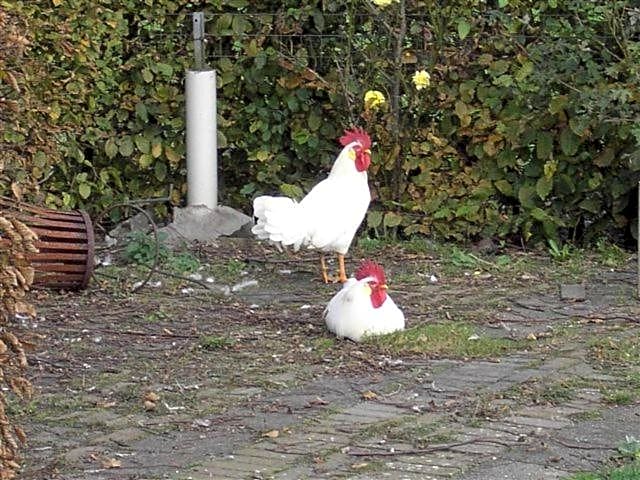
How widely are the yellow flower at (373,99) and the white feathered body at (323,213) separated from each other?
3.13 feet

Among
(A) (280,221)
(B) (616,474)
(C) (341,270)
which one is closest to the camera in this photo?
(B) (616,474)

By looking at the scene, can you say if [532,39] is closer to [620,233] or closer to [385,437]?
[620,233]

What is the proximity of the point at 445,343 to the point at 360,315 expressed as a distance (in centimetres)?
43

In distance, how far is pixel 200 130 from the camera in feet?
30.5

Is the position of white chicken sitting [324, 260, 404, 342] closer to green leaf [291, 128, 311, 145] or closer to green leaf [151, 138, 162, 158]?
green leaf [291, 128, 311, 145]

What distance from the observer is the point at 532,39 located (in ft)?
29.4

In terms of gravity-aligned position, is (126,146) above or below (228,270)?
above

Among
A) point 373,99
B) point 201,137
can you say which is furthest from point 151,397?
point 201,137

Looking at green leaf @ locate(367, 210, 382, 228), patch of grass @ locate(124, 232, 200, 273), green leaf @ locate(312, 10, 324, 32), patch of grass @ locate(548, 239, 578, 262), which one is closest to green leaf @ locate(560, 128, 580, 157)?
patch of grass @ locate(548, 239, 578, 262)

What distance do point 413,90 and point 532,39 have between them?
872mm

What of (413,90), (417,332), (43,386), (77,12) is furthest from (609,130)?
(43,386)

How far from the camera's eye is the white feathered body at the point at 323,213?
746 centimetres

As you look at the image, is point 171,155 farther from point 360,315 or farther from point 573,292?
point 360,315

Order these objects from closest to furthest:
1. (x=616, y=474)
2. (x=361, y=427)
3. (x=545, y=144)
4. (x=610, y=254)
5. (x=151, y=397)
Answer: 1. (x=616, y=474)
2. (x=361, y=427)
3. (x=151, y=397)
4. (x=610, y=254)
5. (x=545, y=144)
